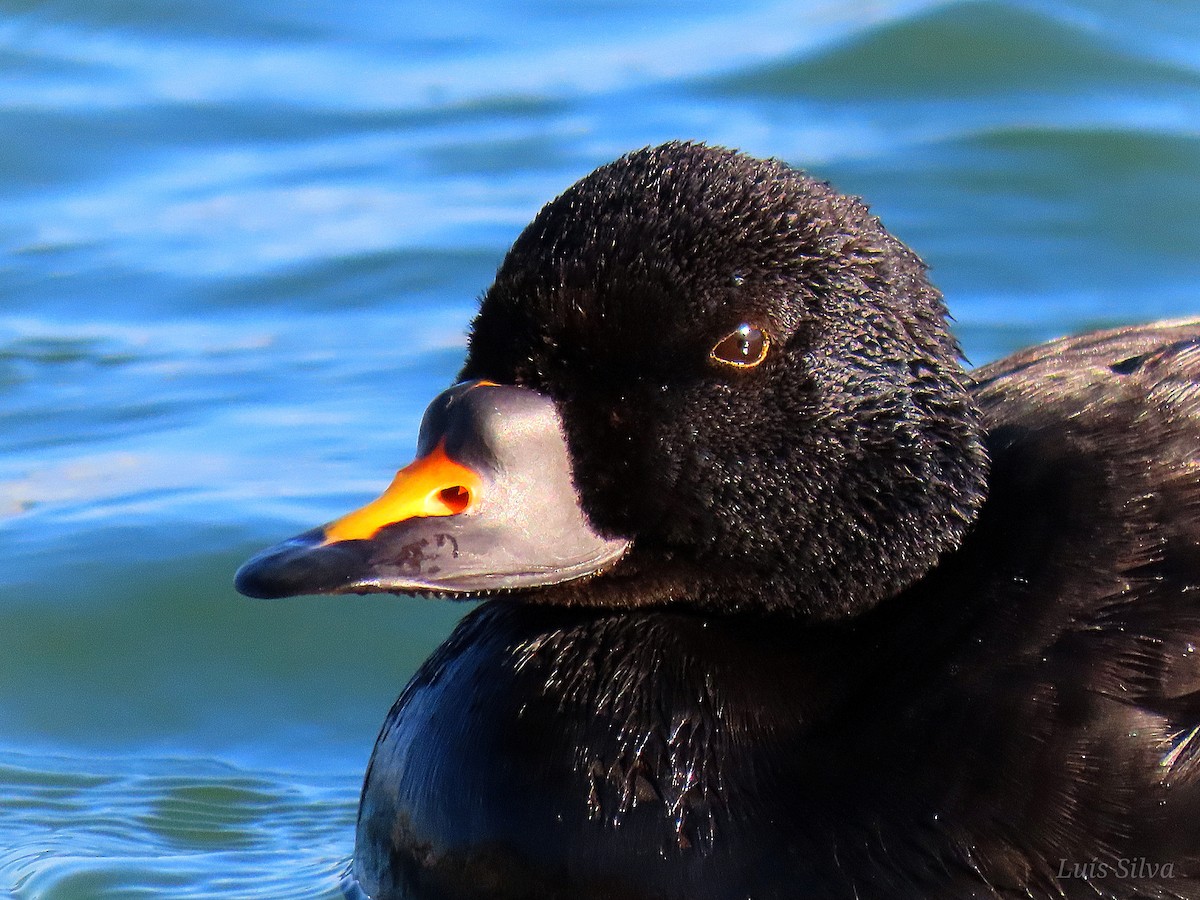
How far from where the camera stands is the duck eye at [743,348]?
3.80 meters

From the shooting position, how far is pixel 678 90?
967cm

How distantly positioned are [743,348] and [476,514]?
0.58 m

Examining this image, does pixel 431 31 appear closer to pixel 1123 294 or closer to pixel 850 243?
pixel 1123 294

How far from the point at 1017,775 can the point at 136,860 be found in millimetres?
2192

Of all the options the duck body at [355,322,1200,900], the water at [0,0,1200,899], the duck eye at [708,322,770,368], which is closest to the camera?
A: the duck body at [355,322,1200,900]

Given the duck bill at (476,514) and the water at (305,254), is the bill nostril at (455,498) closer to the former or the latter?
the duck bill at (476,514)

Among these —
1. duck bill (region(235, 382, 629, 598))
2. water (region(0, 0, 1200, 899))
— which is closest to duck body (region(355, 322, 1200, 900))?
duck bill (region(235, 382, 629, 598))

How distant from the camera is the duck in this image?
368 centimetres

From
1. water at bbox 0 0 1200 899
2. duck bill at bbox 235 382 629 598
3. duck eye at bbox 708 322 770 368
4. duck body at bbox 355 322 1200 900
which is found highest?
water at bbox 0 0 1200 899

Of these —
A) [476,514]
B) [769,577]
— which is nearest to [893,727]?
[769,577]

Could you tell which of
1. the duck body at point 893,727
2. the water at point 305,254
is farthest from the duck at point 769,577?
the water at point 305,254

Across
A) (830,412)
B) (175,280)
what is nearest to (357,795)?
(830,412)

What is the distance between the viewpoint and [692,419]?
3840 millimetres

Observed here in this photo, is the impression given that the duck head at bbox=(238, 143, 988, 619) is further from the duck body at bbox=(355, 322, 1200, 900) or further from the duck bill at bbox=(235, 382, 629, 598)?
the duck body at bbox=(355, 322, 1200, 900)
